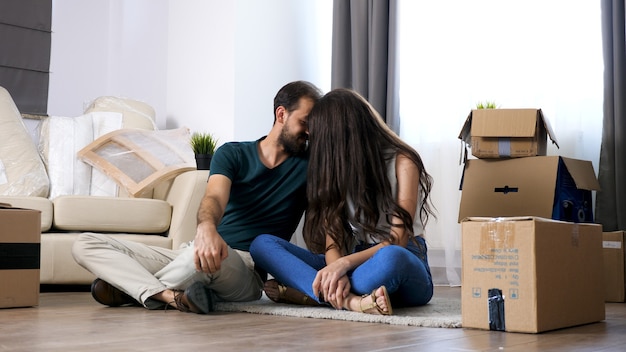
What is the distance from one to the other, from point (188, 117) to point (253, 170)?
210 cm

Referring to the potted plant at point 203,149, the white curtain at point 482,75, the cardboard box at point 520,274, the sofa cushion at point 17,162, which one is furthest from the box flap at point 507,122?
the sofa cushion at point 17,162

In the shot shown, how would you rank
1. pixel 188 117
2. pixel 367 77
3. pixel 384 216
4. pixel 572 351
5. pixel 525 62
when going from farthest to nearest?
1. pixel 188 117
2. pixel 367 77
3. pixel 525 62
4. pixel 384 216
5. pixel 572 351

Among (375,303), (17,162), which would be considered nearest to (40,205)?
(17,162)

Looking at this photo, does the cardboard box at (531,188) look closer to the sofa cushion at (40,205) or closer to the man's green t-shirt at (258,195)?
the man's green t-shirt at (258,195)

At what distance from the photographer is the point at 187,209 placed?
324 centimetres

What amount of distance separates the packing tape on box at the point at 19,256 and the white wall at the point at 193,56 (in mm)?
1908

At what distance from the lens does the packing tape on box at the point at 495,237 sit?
1.75 meters

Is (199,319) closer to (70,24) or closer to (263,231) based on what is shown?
(263,231)

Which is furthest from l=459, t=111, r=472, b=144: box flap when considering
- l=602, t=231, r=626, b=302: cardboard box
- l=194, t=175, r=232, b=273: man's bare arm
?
l=194, t=175, r=232, b=273: man's bare arm

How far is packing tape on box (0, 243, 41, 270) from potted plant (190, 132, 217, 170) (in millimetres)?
1611

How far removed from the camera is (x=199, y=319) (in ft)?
6.48

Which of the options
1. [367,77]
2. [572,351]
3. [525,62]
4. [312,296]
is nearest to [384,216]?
[312,296]

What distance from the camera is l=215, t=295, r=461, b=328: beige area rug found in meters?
1.85

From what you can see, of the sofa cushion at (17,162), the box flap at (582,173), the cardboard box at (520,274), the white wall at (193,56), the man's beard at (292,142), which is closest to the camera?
the cardboard box at (520,274)
